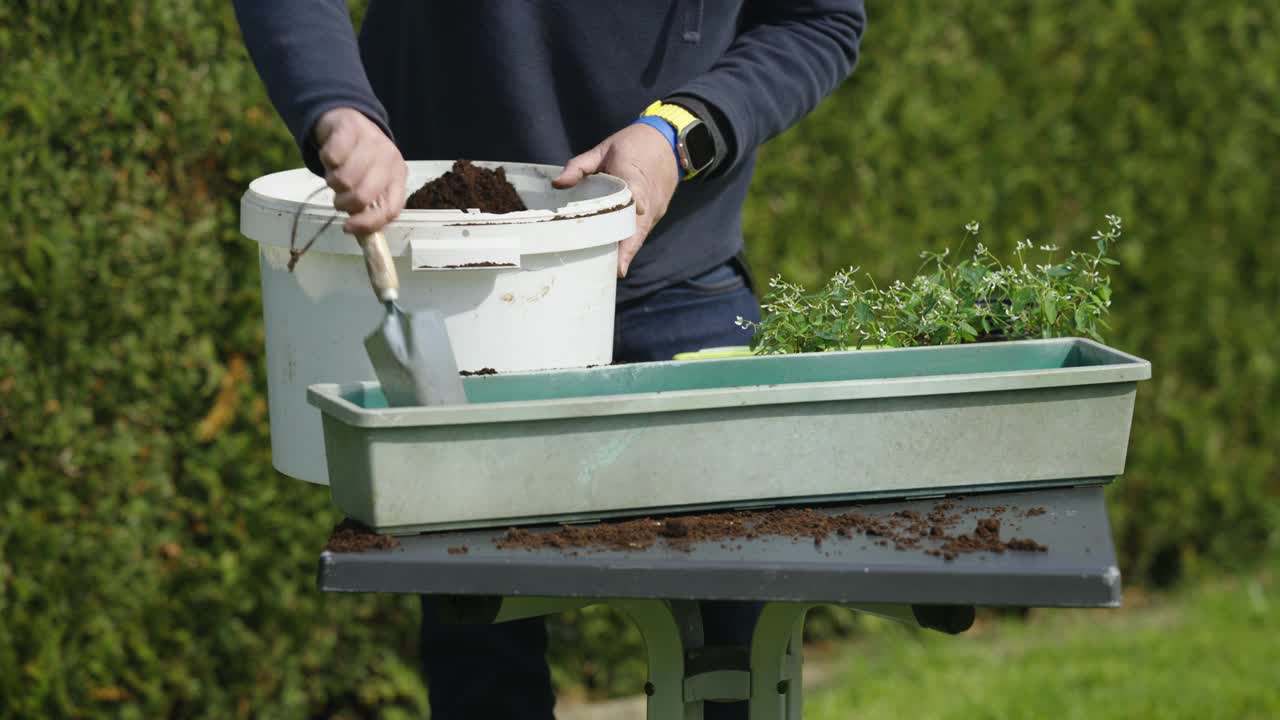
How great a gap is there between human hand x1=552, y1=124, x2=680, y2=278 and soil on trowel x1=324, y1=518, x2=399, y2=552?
1.97ft

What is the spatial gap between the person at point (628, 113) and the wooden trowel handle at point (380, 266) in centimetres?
36

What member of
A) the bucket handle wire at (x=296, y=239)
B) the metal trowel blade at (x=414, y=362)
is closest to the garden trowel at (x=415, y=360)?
the metal trowel blade at (x=414, y=362)

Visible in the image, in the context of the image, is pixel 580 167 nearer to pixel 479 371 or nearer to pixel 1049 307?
pixel 479 371

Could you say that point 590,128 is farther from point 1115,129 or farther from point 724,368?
point 1115,129

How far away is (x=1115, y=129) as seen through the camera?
4.27 meters

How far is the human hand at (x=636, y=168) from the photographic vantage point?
1.90 meters

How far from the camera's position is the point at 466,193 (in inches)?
74.0

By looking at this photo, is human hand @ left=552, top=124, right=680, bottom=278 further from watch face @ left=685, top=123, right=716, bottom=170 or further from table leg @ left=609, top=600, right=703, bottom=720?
table leg @ left=609, top=600, right=703, bottom=720

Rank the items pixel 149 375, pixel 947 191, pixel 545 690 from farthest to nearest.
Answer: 1. pixel 947 191
2. pixel 149 375
3. pixel 545 690

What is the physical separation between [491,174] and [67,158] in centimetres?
151

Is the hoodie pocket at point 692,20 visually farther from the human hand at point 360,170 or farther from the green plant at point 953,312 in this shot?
the human hand at point 360,170

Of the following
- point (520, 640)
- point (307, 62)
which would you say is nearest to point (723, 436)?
point (307, 62)

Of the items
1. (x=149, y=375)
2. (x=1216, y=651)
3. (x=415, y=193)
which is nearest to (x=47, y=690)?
(x=149, y=375)

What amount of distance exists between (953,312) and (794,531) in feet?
1.60
